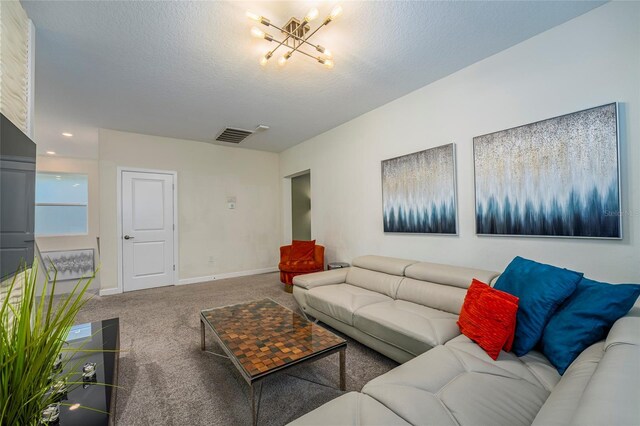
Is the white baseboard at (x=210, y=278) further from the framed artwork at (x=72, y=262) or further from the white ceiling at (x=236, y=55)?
the white ceiling at (x=236, y=55)

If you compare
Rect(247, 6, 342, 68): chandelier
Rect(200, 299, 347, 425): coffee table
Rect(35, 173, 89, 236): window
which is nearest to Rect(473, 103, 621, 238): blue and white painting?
Rect(247, 6, 342, 68): chandelier

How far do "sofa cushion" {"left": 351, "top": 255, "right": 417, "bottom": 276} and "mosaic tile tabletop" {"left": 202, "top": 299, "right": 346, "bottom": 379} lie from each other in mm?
1153

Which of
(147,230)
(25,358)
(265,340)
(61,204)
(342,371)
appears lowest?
(342,371)

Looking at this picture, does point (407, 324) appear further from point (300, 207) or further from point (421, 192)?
point (300, 207)

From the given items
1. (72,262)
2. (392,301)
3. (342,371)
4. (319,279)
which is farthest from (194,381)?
(72,262)

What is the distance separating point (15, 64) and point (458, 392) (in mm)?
3222

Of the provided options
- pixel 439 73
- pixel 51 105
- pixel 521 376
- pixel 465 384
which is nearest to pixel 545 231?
pixel 521 376

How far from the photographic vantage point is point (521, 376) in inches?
51.4

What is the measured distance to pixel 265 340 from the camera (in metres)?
1.78

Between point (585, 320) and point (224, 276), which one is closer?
point (585, 320)

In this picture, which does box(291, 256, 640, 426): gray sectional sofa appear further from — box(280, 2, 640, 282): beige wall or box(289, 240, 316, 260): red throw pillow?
box(289, 240, 316, 260): red throw pillow

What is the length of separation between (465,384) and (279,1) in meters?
2.50

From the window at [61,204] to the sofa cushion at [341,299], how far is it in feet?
19.3

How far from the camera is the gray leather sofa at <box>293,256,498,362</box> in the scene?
1.87 m
